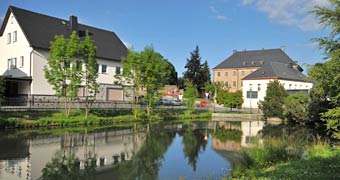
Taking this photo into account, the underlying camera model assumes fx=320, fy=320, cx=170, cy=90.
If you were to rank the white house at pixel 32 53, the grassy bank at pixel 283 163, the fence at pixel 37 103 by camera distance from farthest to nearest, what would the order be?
the white house at pixel 32 53, the fence at pixel 37 103, the grassy bank at pixel 283 163

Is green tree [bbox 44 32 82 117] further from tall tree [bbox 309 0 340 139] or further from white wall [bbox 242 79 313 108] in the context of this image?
white wall [bbox 242 79 313 108]

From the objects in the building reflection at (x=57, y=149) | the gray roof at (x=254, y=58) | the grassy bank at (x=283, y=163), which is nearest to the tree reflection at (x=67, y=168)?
the building reflection at (x=57, y=149)

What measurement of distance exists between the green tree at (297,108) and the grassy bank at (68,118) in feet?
42.9

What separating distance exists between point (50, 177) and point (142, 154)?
Answer: 17.1 ft

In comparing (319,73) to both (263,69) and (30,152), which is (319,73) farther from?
(263,69)

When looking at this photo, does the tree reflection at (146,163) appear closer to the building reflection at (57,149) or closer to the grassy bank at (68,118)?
the building reflection at (57,149)

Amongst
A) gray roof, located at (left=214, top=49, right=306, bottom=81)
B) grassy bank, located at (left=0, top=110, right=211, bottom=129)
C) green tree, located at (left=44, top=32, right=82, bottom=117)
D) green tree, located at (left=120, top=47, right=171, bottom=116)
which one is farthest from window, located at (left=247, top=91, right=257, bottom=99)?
green tree, located at (left=44, top=32, right=82, bottom=117)

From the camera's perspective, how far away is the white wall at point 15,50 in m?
33.5

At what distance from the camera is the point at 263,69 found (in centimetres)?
5675

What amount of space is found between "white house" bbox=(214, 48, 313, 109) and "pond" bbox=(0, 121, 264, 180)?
35.8 m

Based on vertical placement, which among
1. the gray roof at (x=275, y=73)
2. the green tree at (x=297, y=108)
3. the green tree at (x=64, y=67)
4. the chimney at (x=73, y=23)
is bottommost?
the green tree at (x=297, y=108)

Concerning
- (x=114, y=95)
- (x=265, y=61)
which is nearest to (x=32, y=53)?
(x=114, y=95)

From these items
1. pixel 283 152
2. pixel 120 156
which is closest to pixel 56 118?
pixel 120 156

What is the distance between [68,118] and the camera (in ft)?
83.1
